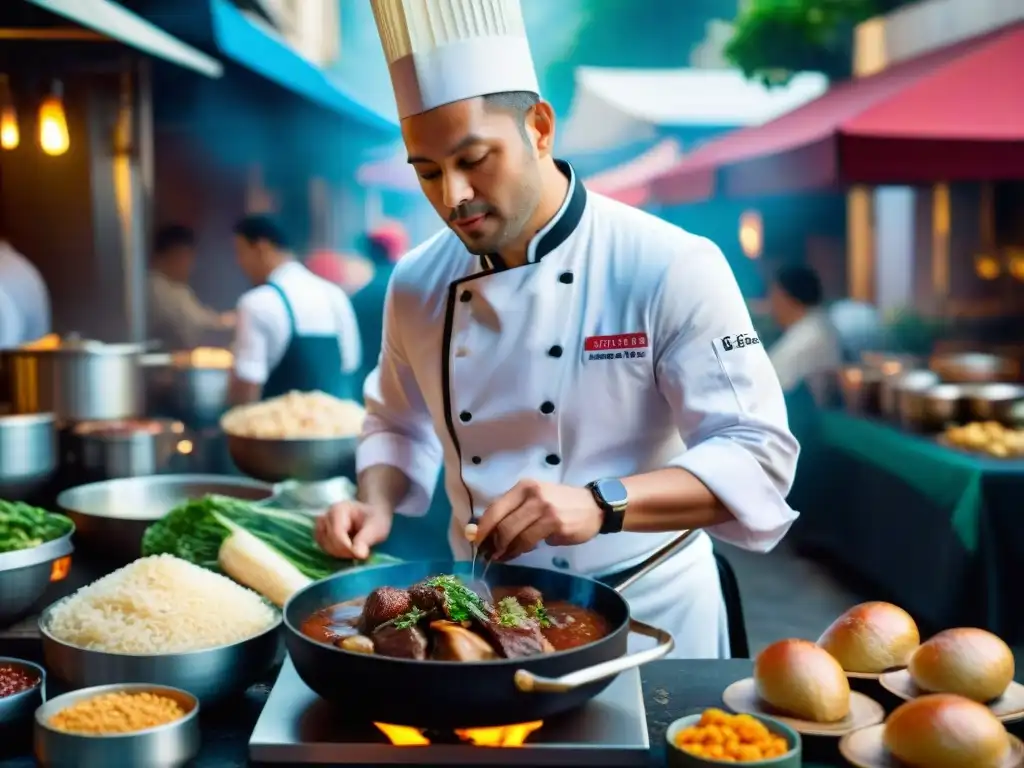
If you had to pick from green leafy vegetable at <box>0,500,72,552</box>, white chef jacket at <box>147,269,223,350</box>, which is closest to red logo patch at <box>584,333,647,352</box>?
green leafy vegetable at <box>0,500,72,552</box>

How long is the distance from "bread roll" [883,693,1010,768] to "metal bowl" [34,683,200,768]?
84cm

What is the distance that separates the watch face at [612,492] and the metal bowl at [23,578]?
1.02m

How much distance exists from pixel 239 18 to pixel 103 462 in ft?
9.65

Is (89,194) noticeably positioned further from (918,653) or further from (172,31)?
(918,653)

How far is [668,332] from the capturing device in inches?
78.6

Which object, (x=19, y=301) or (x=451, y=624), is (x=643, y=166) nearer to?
(x=19, y=301)

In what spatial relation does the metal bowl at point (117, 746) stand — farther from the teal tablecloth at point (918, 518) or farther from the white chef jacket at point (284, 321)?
the teal tablecloth at point (918, 518)

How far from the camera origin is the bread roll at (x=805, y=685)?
142 cm

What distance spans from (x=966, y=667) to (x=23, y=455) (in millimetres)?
2311

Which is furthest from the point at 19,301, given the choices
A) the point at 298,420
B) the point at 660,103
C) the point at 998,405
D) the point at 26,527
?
the point at 660,103

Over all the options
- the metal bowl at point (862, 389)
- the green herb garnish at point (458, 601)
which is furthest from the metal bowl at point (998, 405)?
the green herb garnish at point (458, 601)

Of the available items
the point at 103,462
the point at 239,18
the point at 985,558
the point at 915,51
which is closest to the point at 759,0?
the point at 915,51

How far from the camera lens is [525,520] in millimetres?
1571

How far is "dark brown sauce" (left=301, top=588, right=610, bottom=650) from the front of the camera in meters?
1.46
